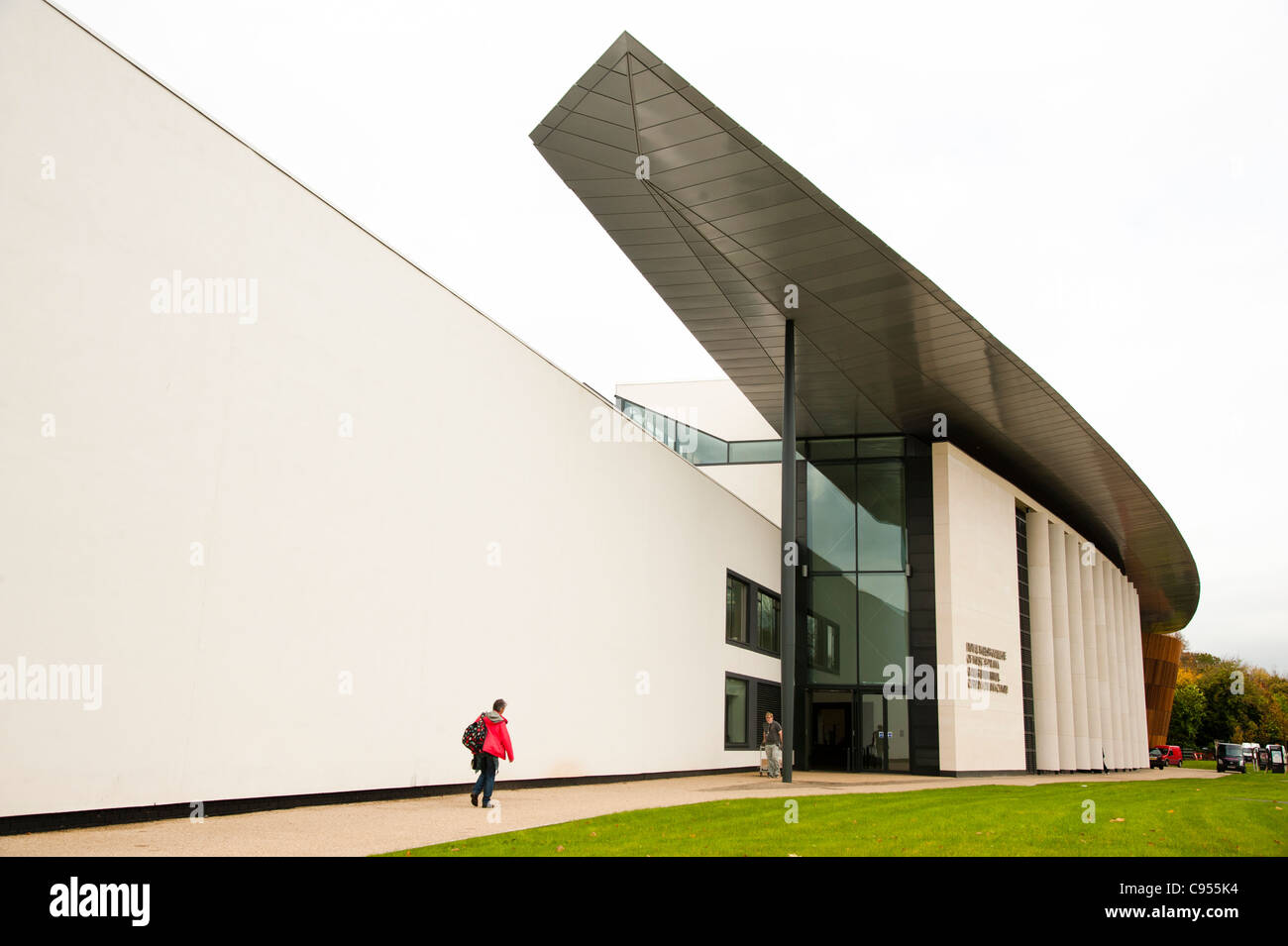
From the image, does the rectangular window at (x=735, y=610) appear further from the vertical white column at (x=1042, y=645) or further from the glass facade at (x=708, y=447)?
the vertical white column at (x=1042, y=645)

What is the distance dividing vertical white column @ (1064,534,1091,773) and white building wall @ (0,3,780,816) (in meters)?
21.9

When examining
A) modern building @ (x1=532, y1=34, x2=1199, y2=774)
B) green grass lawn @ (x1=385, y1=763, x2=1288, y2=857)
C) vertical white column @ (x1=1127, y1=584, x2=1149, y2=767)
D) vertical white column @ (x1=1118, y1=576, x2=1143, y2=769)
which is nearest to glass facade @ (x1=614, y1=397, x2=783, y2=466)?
modern building @ (x1=532, y1=34, x2=1199, y2=774)

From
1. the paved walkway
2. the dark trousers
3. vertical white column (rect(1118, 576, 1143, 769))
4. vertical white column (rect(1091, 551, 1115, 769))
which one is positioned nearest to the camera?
the paved walkway

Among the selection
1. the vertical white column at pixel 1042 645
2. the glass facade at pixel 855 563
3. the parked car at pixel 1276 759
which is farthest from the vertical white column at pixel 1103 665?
the glass facade at pixel 855 563

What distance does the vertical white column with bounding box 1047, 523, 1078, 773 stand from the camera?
3144 centimetres

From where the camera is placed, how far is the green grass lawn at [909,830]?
27.2 feet

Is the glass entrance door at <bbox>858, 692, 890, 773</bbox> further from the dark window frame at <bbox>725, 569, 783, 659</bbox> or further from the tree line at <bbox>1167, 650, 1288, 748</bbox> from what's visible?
the tree line at <bbox>1167, 650, 1288, 748</bbox>

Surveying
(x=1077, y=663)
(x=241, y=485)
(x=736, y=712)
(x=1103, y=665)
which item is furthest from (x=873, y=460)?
(x=241, y=485)

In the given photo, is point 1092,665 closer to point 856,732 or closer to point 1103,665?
point 1103,665

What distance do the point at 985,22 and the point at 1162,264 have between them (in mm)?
15771

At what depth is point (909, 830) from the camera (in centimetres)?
1035

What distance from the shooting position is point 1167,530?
120 ft

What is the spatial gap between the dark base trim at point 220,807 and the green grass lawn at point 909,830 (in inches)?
127
